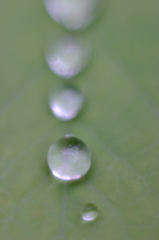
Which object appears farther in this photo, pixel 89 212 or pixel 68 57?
pixel 68 57

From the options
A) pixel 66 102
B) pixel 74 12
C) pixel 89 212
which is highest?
pixel 74 12

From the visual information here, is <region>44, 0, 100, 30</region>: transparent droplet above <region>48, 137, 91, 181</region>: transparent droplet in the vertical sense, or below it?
above

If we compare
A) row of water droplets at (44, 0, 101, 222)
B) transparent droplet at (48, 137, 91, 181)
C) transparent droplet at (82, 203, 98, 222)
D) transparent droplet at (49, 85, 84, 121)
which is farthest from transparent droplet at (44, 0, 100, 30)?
transparent droplet at (82, 203, 98, 222)

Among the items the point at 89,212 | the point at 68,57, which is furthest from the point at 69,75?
the point at 89,212

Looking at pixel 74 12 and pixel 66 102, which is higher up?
pixel 74 12

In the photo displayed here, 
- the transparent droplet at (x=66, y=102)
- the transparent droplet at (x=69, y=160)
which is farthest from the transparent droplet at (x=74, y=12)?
the transparent droplet at (x=69, y=160)

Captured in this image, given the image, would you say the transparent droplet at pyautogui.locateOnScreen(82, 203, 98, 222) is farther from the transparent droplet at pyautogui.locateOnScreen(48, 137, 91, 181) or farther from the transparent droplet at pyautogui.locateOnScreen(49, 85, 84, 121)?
the transparent droplet at pyautogui.locateOnScreen(49, 85, 84, 121)

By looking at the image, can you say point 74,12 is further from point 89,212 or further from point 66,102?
point 89,212
